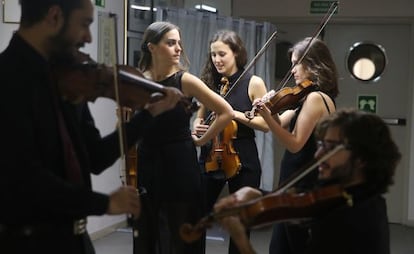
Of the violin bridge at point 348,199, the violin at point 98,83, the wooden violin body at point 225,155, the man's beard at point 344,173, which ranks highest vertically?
the violin at point 98,83

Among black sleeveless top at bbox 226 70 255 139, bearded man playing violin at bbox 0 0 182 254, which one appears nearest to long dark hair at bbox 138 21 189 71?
black sleeveless top at bbox 226 70 255 139

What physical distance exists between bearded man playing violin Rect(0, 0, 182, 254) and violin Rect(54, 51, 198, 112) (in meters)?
0.05

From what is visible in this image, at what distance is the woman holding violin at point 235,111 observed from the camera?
304cm

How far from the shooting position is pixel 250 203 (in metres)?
1.57

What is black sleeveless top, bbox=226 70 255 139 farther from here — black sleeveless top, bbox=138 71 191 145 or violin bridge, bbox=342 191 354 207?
violin bridge, bbox=342 191 354 207

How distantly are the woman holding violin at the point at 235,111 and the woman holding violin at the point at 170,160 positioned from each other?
0.39 m

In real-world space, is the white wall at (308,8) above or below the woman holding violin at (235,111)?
above

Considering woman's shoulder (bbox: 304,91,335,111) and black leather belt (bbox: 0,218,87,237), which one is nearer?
black leather belt (bbox: 0,218,87,237)

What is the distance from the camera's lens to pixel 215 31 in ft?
14.6

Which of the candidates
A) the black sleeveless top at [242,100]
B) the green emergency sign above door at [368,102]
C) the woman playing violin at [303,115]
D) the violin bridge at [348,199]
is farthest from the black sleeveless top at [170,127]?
the green emergency sign above door at [368,102]

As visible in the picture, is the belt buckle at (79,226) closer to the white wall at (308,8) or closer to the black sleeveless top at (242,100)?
the black sleeveless top at (242,100)

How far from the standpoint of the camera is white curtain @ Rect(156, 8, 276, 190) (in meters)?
4.34

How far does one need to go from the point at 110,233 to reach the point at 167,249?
190 centimetres

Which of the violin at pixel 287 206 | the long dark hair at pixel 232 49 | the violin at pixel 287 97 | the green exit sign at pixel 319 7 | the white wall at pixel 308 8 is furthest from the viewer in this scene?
the green exit sign at pixel 319 7
